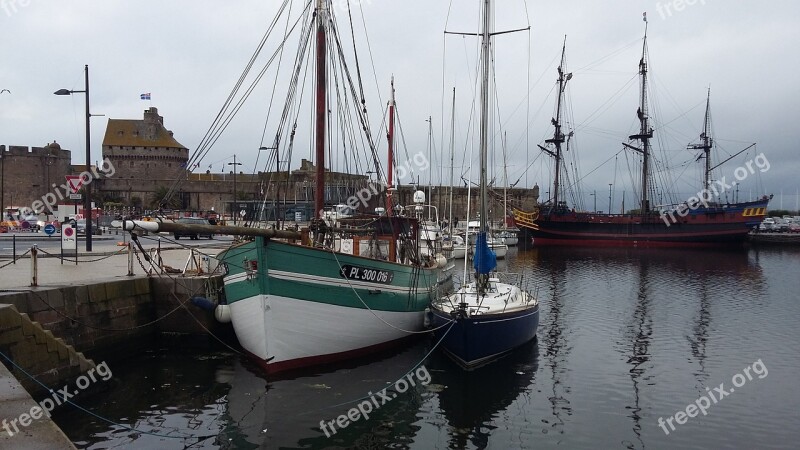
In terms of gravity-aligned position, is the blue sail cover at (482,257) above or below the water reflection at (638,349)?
above

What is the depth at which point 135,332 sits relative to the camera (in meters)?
15.5

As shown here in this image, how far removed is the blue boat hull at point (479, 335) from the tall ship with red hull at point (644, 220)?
52.3 meters

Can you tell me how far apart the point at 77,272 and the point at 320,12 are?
34.1 ft

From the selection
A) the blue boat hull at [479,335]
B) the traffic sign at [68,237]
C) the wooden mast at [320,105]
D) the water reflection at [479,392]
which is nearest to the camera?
the water reflection at [479,392]

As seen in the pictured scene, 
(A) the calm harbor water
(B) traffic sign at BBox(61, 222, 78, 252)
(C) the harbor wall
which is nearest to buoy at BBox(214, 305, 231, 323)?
(C) the harbor wall

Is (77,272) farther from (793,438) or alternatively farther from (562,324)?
(793,438)

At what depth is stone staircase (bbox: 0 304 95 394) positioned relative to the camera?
10.4m

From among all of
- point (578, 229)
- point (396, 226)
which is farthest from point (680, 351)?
point (578, 229)

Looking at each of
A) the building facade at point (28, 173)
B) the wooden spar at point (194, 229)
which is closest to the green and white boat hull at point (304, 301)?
the wooden spar at point (194, 229)

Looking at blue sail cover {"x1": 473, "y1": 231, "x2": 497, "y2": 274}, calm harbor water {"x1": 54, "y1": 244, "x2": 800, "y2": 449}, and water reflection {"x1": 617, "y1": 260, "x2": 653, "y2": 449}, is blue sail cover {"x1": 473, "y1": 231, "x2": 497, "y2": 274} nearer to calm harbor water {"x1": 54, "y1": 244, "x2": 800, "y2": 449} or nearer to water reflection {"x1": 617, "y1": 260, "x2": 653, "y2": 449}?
calm harbor water {"x1": 54, "y1": 244, "x2": 800, "y2": 449}

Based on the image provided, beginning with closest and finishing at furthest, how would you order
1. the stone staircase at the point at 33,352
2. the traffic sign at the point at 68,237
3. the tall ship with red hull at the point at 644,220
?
the stone staircase at the point at 33,352
the traffic sign at the point at 68,237
the tall ship with red hull at the point at 644,220

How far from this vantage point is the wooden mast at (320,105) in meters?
15.3

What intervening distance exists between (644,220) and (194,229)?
64.5 metres

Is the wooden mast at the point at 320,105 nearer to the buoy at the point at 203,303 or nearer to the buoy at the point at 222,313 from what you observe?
the buoy at the point at 222,313
